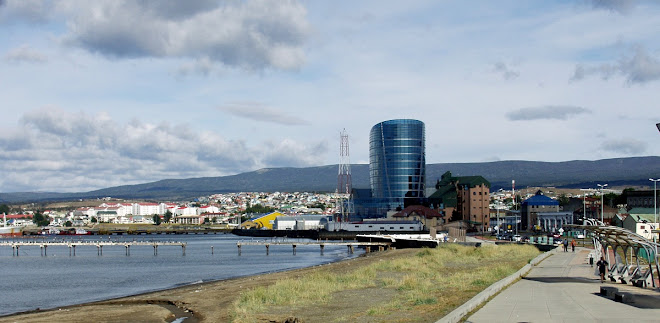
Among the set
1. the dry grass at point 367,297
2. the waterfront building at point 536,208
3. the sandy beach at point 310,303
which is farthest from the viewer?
the waterfront building at point 536,208

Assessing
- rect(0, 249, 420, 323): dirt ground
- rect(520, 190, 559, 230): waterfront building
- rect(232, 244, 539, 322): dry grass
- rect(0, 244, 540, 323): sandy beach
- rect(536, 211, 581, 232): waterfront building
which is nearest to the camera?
rect(232, 244, 539, 322): dry grass

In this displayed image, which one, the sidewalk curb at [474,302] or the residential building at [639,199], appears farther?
the residential building at [639,199]

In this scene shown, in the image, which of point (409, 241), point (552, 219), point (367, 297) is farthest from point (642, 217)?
point (367, 297)

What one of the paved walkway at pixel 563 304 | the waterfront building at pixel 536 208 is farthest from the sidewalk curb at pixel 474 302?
the waterfront building at pixel 536 208

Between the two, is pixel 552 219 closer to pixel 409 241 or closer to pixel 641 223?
pixel 641 223

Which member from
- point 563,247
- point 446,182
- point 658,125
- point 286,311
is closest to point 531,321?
point 658,125

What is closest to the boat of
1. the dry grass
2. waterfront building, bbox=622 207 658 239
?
waterfront building, bbox=622 207 658 239

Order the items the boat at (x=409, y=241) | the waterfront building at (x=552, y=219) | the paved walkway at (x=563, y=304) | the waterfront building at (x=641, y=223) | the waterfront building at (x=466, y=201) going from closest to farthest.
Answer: the paved walkway at (x=563, y=304)
the waterfront building at (x=641, y=223)
the boat at (x=409, y=241)
the waterfront building at (x=552, y=219)
the waterfront building at (x=466, y=201)

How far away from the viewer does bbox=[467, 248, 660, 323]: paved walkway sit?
21.7 m

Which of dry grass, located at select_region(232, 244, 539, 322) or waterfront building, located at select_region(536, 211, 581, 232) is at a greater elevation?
dry grass, located at select_region(232, 244, 539, 322)

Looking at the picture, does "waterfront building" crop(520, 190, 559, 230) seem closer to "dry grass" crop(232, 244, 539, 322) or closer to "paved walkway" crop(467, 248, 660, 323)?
"dry grass" crop(232, 244, 539, 322)

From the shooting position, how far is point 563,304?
993 inches

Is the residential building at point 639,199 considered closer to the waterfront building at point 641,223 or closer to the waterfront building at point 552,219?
the waterfront building at point 552,219

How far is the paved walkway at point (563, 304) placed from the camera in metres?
21.7
